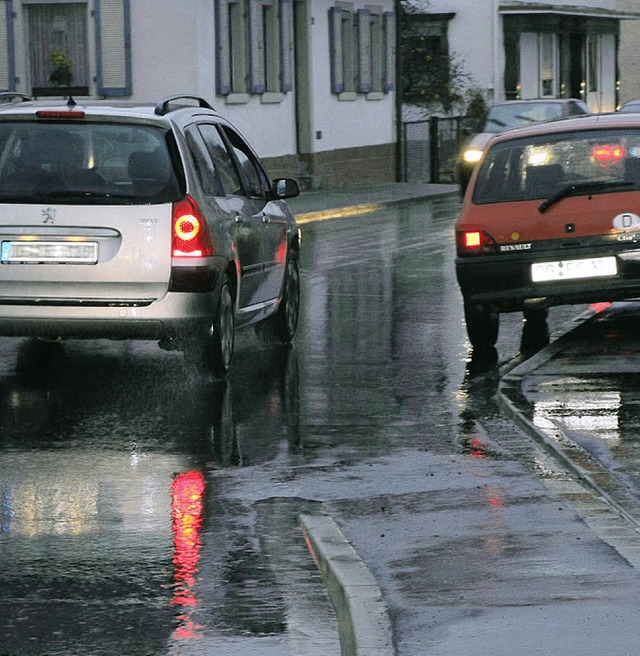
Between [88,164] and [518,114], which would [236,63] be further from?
[88,164]

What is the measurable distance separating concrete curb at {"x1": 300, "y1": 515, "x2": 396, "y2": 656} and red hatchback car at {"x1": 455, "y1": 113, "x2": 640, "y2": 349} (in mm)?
5271

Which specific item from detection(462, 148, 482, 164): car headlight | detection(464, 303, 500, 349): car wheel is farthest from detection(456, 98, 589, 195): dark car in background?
detection(464, 303, 500, 349): car wheel

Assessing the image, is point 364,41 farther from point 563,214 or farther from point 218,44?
point 563,214

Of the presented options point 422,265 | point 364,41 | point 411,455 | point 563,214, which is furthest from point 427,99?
point 411,455

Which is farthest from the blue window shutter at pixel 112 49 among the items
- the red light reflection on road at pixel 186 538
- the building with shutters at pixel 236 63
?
the red light reflection on road at pixel 186 538

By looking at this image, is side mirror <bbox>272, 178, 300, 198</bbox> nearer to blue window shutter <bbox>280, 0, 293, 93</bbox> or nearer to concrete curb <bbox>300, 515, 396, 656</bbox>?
concrete curb <bbox>300, 515, 396, 656</bbox>

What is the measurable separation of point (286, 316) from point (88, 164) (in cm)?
284

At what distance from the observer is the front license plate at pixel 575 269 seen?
12.5m

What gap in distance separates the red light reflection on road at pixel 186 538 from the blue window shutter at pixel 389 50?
3428cm

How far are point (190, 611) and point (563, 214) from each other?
6852mm

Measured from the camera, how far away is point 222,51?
32656mm

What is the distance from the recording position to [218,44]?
3259cm

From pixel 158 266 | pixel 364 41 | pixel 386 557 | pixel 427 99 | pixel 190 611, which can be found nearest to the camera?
pixel 190 611

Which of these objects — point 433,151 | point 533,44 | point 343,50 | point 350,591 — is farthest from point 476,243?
point 533,44
